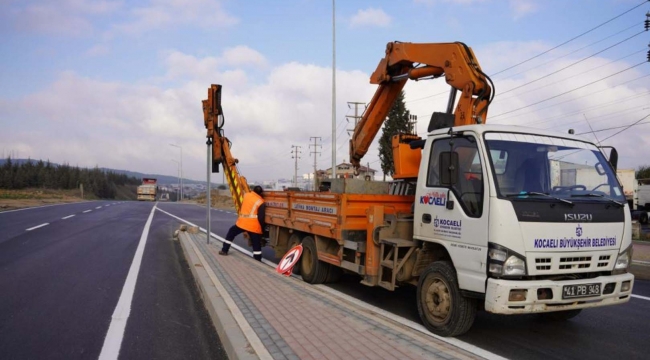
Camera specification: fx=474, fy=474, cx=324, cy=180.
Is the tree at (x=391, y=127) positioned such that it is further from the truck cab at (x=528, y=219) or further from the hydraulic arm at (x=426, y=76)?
the truck cab at (x=528, y=219)

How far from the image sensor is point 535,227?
4.80 m

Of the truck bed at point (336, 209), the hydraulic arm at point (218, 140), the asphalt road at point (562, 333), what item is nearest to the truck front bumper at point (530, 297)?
the asphalt road at point (562, 333)

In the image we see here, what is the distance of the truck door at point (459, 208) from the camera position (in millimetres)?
5016

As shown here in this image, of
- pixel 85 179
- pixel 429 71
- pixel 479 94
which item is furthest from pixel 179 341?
pixel 85 179

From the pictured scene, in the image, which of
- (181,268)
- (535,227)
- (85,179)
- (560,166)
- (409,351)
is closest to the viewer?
(409,351)

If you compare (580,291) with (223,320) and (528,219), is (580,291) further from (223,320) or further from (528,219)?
(223,320)

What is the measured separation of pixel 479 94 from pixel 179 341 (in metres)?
5.20

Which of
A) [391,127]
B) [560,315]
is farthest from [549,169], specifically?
[391,127]

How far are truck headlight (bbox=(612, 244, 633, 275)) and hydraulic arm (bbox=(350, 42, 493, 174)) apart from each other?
8.26 ft

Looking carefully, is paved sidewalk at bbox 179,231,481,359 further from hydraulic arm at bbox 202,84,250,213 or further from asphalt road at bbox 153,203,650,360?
hydraulic arm at bbox 202,84,250,213

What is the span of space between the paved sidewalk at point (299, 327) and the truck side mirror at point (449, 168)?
1727mm

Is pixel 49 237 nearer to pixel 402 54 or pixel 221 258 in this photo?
pixel 221 258

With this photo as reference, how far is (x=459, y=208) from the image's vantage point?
5359mm

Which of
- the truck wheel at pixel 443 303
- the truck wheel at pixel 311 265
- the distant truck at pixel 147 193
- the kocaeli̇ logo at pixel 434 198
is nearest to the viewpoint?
the truck wheel at pixel 443 303
